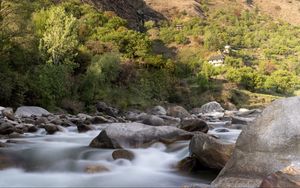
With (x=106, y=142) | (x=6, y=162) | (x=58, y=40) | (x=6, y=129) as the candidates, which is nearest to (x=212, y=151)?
(x=106, y=142)

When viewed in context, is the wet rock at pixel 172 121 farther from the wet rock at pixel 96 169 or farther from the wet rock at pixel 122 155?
the wet rock at pixel 96 169

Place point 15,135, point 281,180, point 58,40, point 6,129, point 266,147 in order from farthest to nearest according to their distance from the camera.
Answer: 1. point 58,40
2. point 6,129
3. point 15,135
4. point 266,147
5. point 281,180

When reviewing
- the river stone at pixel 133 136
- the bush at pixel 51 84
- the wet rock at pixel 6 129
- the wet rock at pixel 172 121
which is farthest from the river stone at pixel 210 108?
the river stone at pixel 133 136

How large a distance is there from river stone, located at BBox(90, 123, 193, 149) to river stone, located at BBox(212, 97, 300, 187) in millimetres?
4078

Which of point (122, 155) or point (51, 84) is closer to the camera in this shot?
point (122, 155)

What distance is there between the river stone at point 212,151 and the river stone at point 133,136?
2.21 meters

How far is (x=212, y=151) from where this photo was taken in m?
7.50

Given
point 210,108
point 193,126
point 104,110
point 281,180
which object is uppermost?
point 281,180

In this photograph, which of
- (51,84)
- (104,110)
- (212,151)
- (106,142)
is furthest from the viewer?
(104,110)

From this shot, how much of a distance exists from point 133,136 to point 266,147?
4.68m

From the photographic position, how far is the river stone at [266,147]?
5574 millimetres

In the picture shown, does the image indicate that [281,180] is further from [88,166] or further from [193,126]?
[193,126]

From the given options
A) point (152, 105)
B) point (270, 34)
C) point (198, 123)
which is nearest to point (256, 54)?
point (270, 34)

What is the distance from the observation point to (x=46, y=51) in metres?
27.1
